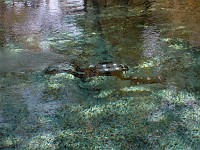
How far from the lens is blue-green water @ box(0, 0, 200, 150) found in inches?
91.6

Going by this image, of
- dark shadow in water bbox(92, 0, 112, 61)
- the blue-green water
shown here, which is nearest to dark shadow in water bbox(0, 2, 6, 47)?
the blue-green water

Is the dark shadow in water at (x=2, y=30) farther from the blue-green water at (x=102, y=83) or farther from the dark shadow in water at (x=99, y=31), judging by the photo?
the dark shadow in water at (x=99, y=31)

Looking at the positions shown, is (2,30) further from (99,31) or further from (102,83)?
(102,83)

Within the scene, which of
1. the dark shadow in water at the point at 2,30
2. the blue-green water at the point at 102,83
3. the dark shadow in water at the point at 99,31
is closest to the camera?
the blue-green water at the point at 102,83

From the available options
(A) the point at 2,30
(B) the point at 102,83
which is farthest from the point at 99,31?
(B) the point at 102,83

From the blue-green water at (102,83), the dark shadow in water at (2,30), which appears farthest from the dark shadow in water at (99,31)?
the dark shadow in water at (2,30)

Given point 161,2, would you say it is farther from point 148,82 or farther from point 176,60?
point 148,82

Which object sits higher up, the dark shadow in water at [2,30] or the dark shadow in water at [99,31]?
the dark shadow in water at [99,31]

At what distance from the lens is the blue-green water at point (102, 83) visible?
2.33m

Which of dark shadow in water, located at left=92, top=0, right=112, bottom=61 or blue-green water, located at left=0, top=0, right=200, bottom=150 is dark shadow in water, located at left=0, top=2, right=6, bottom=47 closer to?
blue-green water, located at left=0, top=0, right=200, bottom=150

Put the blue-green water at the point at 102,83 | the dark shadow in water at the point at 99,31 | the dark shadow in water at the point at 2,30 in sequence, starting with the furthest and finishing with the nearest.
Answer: the dark shadow in water at the point at 2,30
the dark shadow in water at the point at 99,31
the blue-green water at the point at 102,83

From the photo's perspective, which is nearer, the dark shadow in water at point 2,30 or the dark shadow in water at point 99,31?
the dark shadow in water at point 99,31

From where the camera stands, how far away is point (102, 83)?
3.06 m

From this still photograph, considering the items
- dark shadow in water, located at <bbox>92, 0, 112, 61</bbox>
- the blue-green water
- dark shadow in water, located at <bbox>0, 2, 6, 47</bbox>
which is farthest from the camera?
dark shadow in water, located at <bbox>0, 2, 6, 47</bbox>
